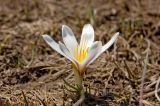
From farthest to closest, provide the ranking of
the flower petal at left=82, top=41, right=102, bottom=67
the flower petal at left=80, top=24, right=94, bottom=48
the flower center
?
the flower petal at left=80, top=24, right=94, bottom=48
the flower center
the flower petal at left=82, top=41, right=102, bottom=67

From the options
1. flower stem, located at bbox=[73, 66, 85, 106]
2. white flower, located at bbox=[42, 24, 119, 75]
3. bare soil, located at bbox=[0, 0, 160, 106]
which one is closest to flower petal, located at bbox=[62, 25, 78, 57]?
white flower, located at bbox=[42, 24, 119, 75]

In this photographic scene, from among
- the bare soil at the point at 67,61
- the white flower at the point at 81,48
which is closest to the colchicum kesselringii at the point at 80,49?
the white flower at the point at 81,48

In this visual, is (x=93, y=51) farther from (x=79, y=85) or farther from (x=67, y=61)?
(x=67, y=61)

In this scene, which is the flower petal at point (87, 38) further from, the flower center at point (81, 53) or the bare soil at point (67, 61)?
the bare soil at point (67, 61)

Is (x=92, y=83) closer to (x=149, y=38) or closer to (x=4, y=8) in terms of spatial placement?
(x=149, y=38)

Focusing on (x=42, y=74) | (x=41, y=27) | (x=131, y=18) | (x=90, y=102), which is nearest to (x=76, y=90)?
(x=90, y=102)

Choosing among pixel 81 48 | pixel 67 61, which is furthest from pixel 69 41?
pixel 67 61

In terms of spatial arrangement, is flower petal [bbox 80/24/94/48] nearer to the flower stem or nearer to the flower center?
the flower center
